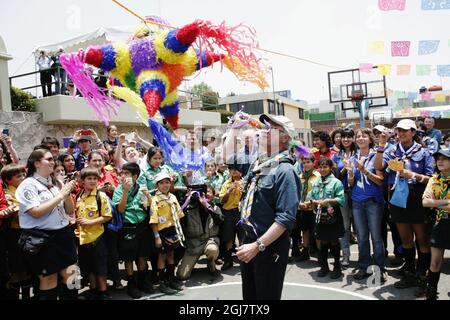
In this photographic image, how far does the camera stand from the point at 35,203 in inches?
108

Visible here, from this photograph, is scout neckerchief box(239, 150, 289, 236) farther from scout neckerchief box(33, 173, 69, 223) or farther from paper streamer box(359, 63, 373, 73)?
paper streamer box(359, 63, 373, 73)

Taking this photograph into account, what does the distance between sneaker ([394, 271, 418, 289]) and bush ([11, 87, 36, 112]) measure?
27.2ft

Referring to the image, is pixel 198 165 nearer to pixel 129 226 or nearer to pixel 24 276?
pixel 129 226

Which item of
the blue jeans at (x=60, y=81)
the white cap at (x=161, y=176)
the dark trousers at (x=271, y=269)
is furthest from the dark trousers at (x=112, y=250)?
the blue jeans at (x=60, y=81)

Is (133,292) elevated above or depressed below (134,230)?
below

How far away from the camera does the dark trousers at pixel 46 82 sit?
848cm

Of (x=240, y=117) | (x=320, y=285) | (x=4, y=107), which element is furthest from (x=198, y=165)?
(x=4, y=107)

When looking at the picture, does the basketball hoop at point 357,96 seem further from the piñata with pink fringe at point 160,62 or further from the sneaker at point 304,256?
the piñata with pink fringe at point 160,62

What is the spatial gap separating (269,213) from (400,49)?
17.2 ft

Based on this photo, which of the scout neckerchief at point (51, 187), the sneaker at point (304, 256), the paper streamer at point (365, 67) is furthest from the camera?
the paper streamer at point (365, 67)

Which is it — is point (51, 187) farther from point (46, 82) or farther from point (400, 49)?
point (46, 82)

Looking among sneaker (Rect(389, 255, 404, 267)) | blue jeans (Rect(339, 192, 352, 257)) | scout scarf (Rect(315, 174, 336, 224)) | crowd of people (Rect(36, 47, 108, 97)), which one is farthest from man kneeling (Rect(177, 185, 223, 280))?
crowd of people (Rect(36, 47, 108, 97))

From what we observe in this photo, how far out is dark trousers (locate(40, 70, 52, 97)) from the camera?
27.8ft

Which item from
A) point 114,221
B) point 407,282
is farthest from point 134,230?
point 407,282
